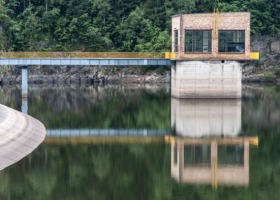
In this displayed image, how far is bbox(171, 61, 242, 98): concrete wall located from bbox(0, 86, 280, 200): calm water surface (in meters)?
2.98

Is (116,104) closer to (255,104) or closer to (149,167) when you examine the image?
(255,104)

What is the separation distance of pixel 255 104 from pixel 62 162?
176 feet

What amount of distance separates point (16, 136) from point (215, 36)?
53409 millimetres

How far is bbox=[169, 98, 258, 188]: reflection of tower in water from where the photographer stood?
183ft

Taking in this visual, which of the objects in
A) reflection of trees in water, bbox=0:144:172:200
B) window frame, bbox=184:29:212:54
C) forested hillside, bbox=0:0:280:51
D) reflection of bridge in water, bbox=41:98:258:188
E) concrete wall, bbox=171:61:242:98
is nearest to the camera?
reflection of trees in water, bbox=0:144:172:200

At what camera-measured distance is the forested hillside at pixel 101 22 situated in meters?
160

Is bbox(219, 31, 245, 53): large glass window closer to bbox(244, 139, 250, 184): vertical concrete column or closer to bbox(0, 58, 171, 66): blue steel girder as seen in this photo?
bbox(0, 58, 171, 66): blue steel girder

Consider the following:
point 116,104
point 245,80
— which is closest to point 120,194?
point 116,104

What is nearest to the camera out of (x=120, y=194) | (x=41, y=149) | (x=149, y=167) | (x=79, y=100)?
(x=120, y=194)

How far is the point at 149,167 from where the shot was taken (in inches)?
2280

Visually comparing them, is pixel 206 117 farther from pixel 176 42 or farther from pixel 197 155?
pixel 176 42

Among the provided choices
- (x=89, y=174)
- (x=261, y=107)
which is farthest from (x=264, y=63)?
(x=89, y=174)

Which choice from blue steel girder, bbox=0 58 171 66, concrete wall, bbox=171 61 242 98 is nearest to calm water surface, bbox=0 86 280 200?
concrete wall, bbox=171 61 242 98

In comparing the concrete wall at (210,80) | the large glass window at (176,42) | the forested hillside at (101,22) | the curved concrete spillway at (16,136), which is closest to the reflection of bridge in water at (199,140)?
the curved concrete spillway at (16,136)
